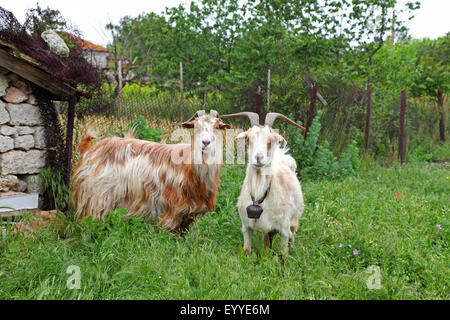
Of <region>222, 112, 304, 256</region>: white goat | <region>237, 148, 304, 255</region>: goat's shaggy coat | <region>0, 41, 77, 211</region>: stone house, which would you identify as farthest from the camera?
<region>0, 41, 77, 211</region>: stone house

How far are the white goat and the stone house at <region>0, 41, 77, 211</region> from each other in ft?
10.4

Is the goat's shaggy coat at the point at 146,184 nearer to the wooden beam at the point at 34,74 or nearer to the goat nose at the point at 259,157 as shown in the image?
the wooden beam at the point at 34,74

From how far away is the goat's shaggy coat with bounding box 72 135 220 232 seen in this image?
4531 millimetres

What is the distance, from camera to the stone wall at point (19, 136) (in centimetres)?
493

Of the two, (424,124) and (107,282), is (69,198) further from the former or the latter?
(424,124)

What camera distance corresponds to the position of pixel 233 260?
3.65 meters

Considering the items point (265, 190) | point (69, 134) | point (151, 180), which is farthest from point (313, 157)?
point (69, 134)

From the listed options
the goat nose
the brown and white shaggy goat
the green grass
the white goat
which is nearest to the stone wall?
the brown and white shaggy goat

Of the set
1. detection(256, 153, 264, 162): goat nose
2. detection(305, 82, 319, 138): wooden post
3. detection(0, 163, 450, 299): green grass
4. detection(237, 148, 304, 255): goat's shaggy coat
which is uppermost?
detection(305, 82, 319, 138): wooden post

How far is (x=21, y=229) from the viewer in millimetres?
4555

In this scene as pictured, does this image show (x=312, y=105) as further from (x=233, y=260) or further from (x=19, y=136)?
(x=19, y=136)

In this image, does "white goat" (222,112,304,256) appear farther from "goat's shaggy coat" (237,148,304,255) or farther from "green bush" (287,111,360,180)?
"green bush" (287,111,360,180)

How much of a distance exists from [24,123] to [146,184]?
2.10m

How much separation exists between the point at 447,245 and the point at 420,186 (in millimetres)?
3204
